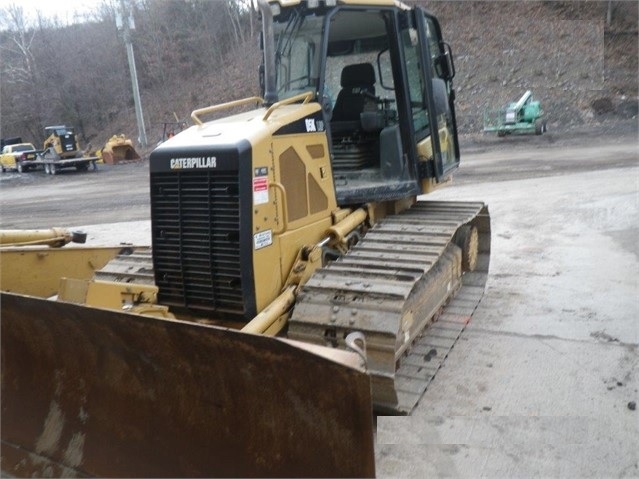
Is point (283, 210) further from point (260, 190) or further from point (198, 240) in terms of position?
point (198, 240)

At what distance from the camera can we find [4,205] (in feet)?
56.4

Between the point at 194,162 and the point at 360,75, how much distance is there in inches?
85.3

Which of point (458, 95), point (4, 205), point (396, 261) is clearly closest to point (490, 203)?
point (396, 261)

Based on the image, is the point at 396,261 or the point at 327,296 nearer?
the point at 327,296

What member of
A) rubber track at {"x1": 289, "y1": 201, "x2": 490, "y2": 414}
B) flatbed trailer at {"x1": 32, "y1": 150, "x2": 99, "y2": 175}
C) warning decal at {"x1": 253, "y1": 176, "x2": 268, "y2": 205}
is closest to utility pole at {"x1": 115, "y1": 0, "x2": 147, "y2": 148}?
flatbed trailer at {"x1": 32, "y1": 150, "x2": 99, "y2": 175}

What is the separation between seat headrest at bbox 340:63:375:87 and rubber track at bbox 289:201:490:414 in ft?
3.94

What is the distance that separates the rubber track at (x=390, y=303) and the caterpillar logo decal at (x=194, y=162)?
0.97m

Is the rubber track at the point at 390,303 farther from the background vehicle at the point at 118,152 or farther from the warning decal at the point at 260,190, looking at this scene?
the background vehicle at the point at 118,152

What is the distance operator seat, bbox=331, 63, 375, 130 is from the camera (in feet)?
17.7

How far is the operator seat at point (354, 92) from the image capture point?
17.7ft

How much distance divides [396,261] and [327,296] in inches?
23.9

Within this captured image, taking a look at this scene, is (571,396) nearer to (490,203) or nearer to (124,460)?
(124,460)

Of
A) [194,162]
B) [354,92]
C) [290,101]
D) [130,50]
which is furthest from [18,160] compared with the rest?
[194,162]

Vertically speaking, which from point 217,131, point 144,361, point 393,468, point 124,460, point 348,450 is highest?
point 217,131
